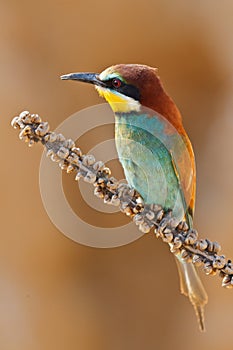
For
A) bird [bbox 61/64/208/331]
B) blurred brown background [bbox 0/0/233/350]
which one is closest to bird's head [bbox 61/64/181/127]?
bird [bbox 61/64/208/331]

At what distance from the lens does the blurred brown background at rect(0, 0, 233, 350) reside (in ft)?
5.99

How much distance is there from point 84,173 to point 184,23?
136 cm

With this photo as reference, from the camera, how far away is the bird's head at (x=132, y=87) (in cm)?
68

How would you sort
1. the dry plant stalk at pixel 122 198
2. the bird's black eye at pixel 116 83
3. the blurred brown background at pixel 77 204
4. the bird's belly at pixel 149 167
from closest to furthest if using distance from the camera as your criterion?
the dry plant stalk at pixel 122 198
the bird's black eye at pixel 116 83
the bird's belly at pixel 149 167
the blurred brown background at pixel 77 204

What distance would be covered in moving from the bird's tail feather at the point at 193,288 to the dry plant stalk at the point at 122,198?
13 centimetres

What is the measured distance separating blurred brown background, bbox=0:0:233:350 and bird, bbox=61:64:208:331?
97cm

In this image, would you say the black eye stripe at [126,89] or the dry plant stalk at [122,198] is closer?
the dry plant stalk at [122,198]

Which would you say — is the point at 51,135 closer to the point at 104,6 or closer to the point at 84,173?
the point at 84,173

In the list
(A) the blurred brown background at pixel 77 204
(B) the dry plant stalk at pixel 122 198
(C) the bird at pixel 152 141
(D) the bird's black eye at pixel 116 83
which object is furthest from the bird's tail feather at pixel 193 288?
(A) the blurred brown background at pixel 77 204

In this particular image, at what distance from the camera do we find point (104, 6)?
5.97 ft

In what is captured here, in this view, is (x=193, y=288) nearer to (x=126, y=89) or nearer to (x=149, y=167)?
(x=149, y=167)

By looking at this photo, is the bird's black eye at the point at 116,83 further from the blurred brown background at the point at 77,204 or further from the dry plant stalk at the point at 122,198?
the blurred brown background at the point at 77,204

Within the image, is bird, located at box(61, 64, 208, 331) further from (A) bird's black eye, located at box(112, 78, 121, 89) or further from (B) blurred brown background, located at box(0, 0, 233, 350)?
(B) blurred brown background, located at box(0, 0, 233, 350)

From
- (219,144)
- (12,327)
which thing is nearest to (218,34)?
(219,144)
